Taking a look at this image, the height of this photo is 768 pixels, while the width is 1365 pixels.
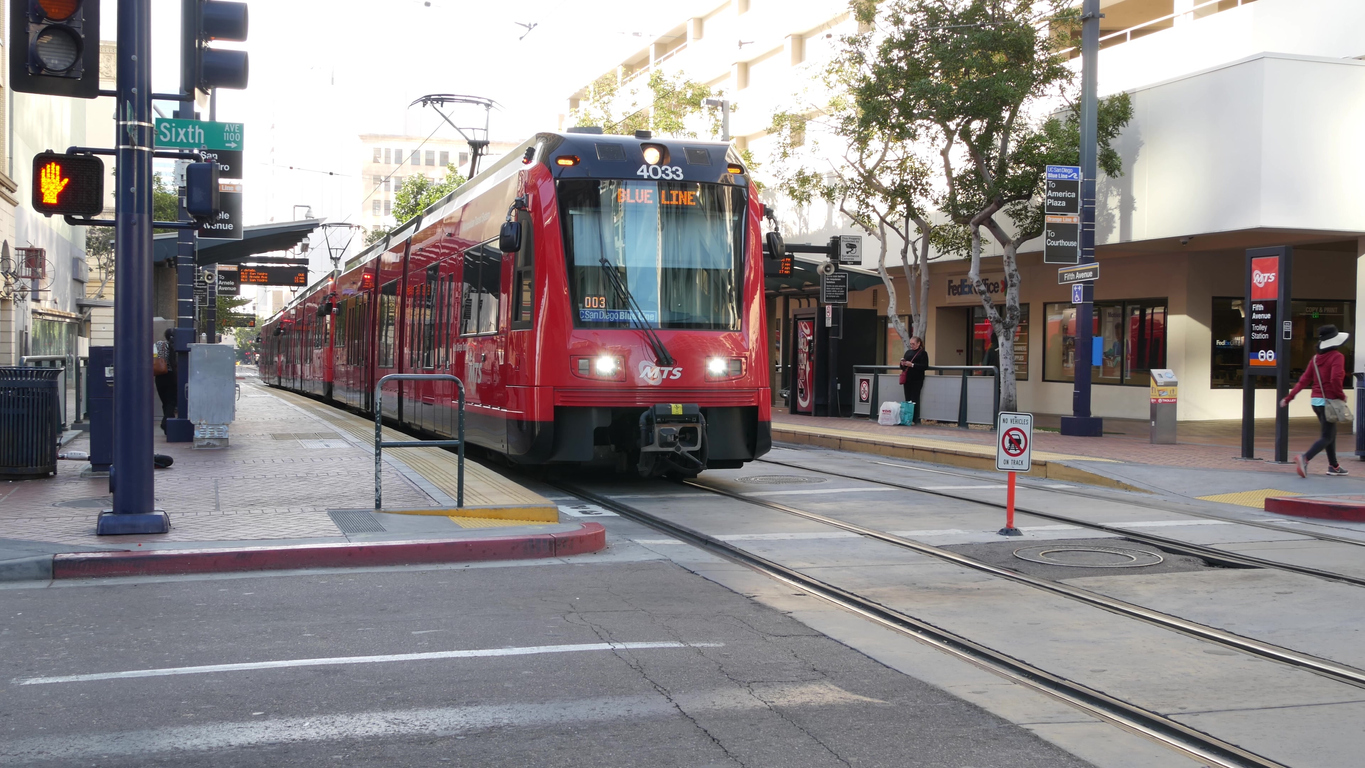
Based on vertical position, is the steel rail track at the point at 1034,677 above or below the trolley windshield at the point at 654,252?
below

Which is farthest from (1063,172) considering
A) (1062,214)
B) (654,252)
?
(654,252)

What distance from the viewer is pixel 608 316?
467 inches

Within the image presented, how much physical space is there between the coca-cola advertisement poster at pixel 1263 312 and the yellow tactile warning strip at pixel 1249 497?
9.46 ft

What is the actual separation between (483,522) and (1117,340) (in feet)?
68.9

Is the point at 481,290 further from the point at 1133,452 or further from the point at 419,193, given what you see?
the point at 419,193

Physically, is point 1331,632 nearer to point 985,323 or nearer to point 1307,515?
point 1307,515

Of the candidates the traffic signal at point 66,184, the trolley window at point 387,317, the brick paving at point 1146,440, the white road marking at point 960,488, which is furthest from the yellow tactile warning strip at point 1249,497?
the trolley window at point 387,317

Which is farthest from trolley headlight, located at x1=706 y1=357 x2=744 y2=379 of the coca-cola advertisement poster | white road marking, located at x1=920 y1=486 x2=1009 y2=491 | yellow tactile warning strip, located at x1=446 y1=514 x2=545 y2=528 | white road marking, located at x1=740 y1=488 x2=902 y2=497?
the coca-cola advertisement poster

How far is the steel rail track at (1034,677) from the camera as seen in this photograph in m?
4.61

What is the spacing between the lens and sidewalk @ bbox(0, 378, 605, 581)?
8039 mm

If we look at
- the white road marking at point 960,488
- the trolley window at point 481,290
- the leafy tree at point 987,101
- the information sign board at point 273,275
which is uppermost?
the leafy tree at point 987,101

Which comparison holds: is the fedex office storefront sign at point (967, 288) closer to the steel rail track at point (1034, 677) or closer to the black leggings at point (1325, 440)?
the black leggings at point (1325, 440)

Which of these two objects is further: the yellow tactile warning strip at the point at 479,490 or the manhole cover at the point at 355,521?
the yellow tactile warning strip at the point at 479,490

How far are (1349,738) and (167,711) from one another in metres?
4.69
